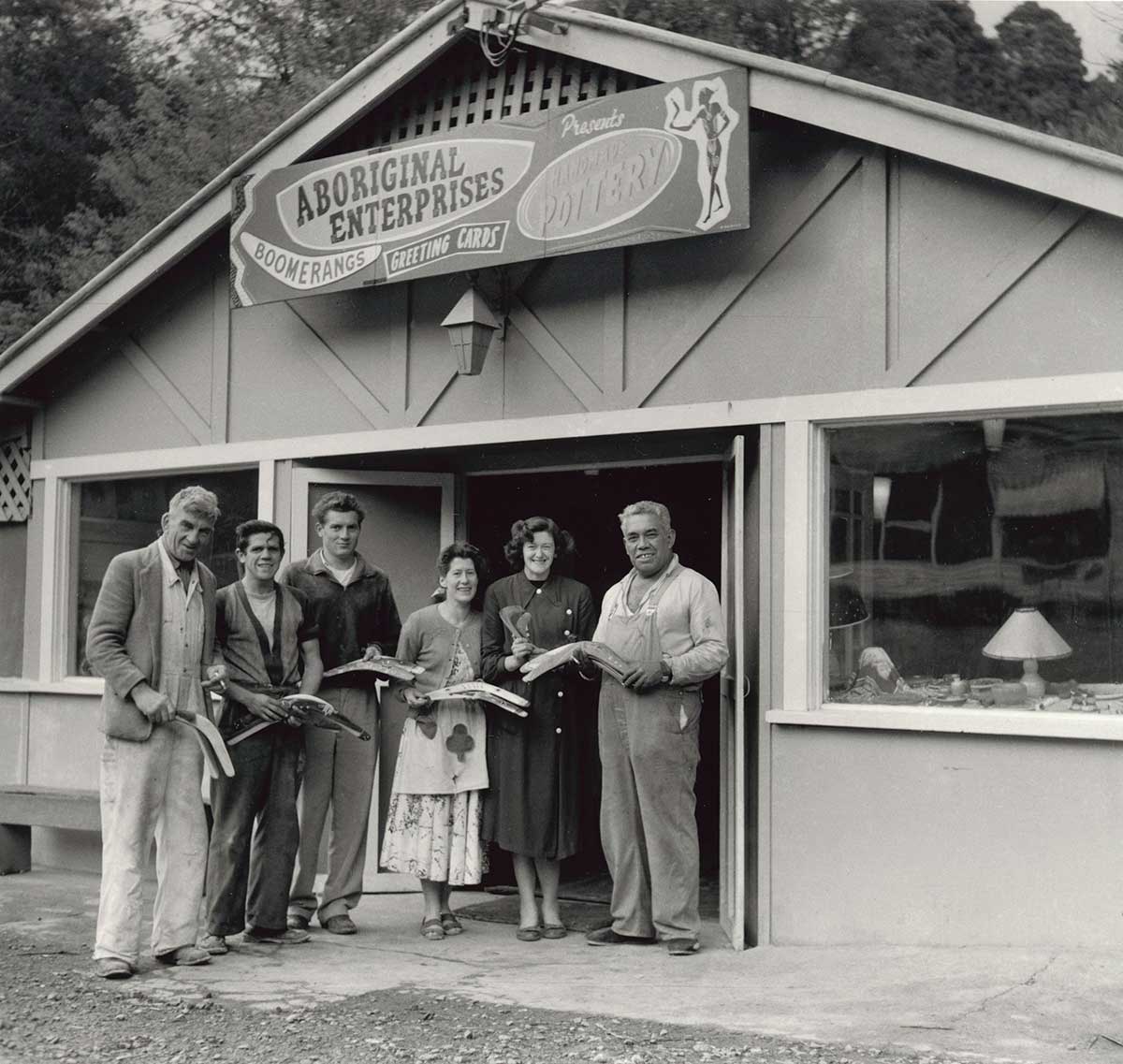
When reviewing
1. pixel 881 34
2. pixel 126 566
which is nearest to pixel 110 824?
pixel 126 566

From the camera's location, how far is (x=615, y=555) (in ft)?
31.2

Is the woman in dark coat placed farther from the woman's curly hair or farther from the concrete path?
the concrete path

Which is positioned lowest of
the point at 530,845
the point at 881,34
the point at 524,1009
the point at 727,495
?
the point at 524,1009

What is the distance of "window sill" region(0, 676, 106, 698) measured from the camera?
8828mm

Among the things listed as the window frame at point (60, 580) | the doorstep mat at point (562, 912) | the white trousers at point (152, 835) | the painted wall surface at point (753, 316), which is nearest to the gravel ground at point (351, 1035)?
the white trousers at point (152, 835)

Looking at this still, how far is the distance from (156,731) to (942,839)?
3307 millimetres

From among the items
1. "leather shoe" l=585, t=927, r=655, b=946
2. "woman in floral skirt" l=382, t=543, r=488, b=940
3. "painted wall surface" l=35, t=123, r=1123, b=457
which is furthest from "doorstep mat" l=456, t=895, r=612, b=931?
"painted wall surface" l=35, t=123, r=1123, b=457

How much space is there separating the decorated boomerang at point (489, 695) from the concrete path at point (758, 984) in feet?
3.54

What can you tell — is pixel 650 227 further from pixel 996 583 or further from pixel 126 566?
pixel 126 566

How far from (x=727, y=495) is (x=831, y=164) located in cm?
167

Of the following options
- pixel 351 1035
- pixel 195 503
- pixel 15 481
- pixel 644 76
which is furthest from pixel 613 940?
pixel 15 481

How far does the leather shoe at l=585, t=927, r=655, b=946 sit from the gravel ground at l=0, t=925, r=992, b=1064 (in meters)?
1.18

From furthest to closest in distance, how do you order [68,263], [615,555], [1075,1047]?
1. [68,263]
2. [615,555]
3. [1075,1047]

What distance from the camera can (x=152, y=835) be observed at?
19.6 ft
